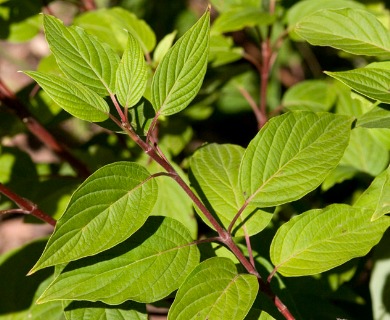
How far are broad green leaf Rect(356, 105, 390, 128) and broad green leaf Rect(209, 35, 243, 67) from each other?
24.3 inches

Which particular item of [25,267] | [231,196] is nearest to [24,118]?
[25,267]

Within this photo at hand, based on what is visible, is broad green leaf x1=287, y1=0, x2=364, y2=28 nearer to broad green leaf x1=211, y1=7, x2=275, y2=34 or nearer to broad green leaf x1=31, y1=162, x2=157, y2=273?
broad green leaf x1=211, y1=7, x2=275, y2=34

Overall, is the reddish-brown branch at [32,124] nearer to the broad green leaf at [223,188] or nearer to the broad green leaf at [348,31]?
the broad green leaf at [223,188]

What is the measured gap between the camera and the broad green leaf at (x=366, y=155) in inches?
62.4

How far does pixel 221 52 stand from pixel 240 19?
143mm

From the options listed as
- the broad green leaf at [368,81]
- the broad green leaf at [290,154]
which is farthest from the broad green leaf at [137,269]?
the broad green leaf at [368,81]

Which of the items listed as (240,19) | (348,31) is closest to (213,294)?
(348,31)

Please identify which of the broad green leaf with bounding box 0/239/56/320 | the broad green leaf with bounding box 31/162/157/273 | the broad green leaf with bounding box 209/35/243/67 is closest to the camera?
the broad green leaf with bounding box 31/162/157/273

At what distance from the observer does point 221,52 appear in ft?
5.68

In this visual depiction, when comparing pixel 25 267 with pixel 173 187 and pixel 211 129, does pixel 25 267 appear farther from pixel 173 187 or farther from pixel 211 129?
pixel 211 129

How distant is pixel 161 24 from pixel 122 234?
182 cm

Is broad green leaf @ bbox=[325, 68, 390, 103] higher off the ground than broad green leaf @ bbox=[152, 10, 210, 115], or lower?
lower

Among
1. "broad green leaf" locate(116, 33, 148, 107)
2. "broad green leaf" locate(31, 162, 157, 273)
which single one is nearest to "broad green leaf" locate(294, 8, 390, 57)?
"broad green leaf" locate(116, 33, 148, 107)

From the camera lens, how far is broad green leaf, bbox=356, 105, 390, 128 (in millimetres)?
1092
